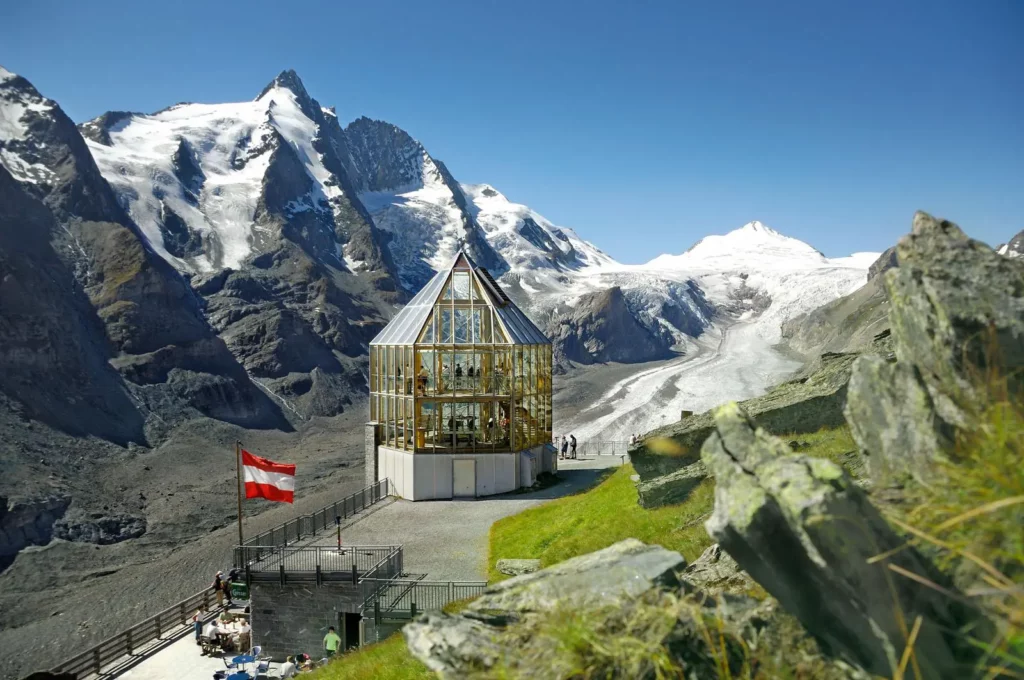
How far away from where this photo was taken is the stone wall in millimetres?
19781

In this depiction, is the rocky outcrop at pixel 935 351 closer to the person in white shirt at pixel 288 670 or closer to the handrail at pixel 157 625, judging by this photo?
the person in white shirt at pixel 288 670

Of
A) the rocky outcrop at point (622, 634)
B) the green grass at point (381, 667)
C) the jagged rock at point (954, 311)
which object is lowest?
the green grass at point (381, 667)

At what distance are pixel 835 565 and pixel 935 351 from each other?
1.86 meters

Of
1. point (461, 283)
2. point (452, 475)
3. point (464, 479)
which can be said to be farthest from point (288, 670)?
point (461, 283)

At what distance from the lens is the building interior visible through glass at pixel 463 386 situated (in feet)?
109

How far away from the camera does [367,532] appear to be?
26.7 metres

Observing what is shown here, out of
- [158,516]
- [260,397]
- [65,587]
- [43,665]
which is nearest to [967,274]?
[43,665]

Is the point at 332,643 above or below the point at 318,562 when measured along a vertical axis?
below

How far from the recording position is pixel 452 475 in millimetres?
32531

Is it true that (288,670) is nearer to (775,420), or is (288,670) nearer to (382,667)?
(382,667)

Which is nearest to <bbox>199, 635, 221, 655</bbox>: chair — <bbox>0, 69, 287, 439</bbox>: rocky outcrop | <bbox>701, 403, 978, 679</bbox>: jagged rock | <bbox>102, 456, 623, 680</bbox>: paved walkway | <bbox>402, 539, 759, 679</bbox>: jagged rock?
<bbox>102, 456, 623, 680</bbox>: paved walkway

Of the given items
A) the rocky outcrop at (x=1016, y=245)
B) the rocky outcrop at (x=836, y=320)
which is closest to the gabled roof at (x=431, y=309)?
the rocky outcrop at (x=836, y=320)

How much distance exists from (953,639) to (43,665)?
112ft

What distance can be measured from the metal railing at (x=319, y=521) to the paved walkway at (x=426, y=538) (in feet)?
2.25
